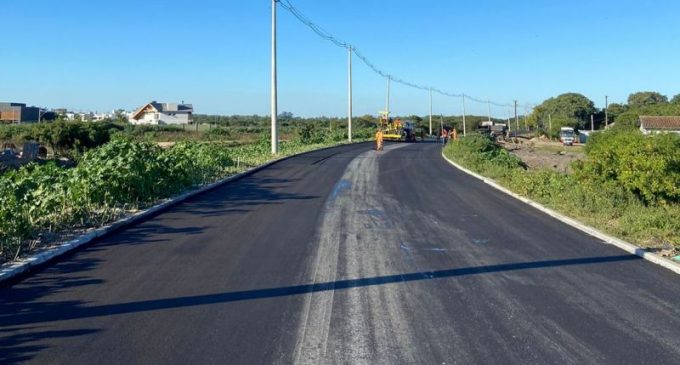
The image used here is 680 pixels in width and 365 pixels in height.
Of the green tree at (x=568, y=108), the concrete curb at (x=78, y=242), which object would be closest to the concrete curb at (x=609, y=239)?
the concrete curb at (x=78, y=242)

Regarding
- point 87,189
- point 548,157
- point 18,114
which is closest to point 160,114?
point 18,114

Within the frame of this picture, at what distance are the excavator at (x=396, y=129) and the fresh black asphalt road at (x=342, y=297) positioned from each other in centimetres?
4412

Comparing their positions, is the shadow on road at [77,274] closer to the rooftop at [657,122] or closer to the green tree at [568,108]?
the rooftop at [657,122]

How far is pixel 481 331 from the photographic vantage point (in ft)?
19.3

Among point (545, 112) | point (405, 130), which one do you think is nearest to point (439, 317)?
point (405, 130)

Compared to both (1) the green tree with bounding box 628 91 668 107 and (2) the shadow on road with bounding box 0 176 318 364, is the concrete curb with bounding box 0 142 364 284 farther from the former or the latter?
(1) the green tree with bounding box 628 91 668 107

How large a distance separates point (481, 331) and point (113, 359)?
10.4 feet

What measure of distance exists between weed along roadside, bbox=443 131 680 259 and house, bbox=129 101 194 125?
10731cm

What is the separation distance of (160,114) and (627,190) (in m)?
120

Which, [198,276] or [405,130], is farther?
[405,130]

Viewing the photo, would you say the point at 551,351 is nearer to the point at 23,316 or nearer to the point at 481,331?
the point at 481,331

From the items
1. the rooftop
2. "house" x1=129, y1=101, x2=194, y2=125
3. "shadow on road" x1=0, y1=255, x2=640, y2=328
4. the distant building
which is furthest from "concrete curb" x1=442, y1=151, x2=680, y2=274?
"house" x1=129, y1=101, x2=194, y2=125

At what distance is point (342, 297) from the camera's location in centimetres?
691

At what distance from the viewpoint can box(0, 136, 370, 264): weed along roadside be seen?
29.2 ft
